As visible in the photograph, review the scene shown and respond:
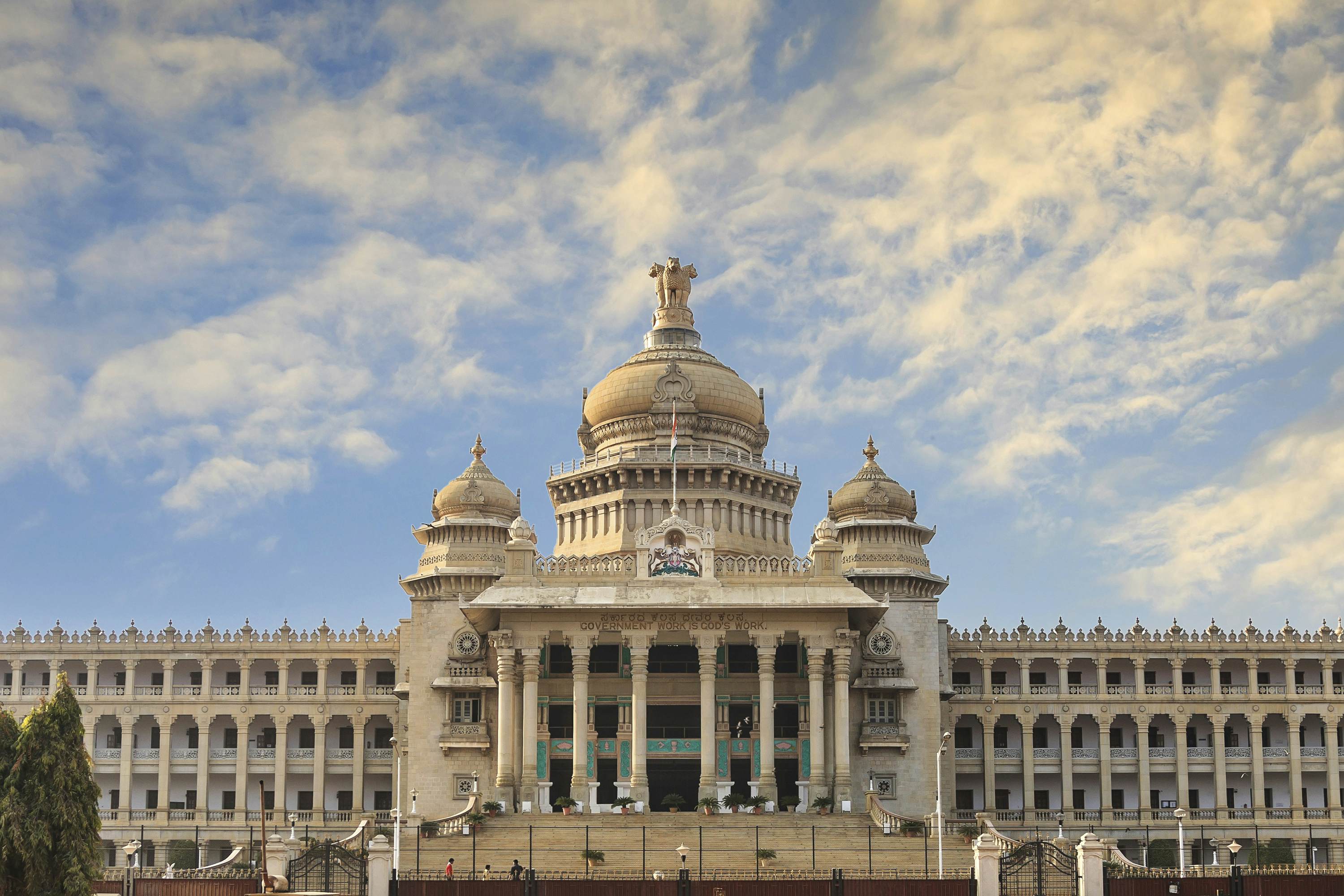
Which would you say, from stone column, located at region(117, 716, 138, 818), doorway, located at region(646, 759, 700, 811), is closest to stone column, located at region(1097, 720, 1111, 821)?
doorway, located at region(646, 759, 700, 811)

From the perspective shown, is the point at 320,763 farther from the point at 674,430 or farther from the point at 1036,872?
the point at 1036,872

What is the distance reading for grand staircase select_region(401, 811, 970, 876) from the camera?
62406mm

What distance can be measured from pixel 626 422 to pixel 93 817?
148ft

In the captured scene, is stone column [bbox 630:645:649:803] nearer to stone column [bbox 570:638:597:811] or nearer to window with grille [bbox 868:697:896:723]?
stone column [bbox 570:638:597:811]

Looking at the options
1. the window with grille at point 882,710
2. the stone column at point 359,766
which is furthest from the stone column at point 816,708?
the stone column at point 359,766

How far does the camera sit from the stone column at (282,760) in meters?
92.1

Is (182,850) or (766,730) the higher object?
(766,730)

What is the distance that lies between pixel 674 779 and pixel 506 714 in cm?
826

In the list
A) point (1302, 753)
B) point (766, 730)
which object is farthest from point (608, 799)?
point (1302, 753)

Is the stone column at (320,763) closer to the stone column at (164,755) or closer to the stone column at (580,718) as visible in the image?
the stone column at (164,755)

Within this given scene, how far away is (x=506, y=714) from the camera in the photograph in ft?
245

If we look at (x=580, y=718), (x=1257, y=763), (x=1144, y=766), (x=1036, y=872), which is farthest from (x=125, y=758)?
(x=1257, y=763)

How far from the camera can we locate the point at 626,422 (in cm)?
9175

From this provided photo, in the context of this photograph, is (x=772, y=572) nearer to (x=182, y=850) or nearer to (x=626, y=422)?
(x=626, y=422)
